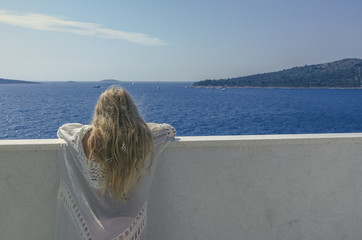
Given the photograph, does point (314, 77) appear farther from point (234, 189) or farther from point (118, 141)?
point (118, 141)

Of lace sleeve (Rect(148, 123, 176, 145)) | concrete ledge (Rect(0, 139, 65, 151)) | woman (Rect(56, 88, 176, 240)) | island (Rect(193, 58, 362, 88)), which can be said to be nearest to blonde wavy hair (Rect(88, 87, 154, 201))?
woman (Rect(56, 88, 176, 240))

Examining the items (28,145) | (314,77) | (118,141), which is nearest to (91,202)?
(118,141)

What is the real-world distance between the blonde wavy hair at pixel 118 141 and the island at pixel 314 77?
348 feet

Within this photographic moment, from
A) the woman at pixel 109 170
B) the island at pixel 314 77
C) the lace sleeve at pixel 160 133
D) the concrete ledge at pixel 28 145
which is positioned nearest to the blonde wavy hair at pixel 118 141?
the woman at pixel 109 170

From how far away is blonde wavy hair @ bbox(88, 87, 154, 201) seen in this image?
4.96 ft

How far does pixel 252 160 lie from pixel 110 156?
3.54 ft

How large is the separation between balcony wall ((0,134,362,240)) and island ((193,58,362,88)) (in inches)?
4133

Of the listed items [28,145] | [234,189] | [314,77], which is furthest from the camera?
[314,77]

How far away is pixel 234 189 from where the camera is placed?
2266 mm

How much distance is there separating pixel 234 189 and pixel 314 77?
11283 cm

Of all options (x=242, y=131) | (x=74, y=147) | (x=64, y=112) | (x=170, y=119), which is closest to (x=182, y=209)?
(x=74, y=147)

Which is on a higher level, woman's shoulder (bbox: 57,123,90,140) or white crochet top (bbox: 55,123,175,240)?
woman's shoulder (bbox: 57,123,90,140)

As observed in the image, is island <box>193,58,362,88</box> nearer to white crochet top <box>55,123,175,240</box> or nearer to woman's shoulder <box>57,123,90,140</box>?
white crochet top <box>55,123,175,240</box>

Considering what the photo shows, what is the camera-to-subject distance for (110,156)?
1.53m
